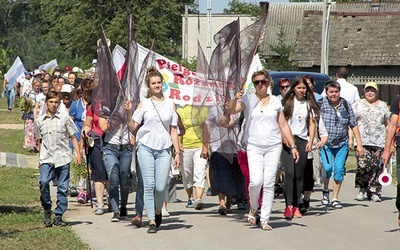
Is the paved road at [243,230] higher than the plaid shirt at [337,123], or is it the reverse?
the plaid shirt at [337,123]

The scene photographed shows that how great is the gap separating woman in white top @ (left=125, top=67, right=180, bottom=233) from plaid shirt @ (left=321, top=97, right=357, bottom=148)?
10.5 feet

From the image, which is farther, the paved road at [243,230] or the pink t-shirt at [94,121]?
the pink t-shirt at [94,121]

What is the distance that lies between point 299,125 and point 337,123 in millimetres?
1325

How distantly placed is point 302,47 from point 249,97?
136ft

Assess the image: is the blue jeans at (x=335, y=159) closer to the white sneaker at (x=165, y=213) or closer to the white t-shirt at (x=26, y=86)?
the white sneaker at (x=165, y=213)

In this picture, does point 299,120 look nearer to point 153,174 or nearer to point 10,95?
point 153,174

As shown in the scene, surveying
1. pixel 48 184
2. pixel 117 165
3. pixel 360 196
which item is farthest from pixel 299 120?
pixel 48 184

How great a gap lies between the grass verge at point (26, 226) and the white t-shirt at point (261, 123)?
7.68 feet

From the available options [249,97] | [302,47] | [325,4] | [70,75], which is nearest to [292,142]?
[249,97]

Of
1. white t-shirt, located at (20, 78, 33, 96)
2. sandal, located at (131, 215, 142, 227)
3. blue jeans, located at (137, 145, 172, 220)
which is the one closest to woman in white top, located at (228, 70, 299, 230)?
blue jeans, located at (137, 145, 172, 220)

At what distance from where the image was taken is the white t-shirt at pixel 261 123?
36.9ft

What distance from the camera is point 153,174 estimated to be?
11016 millimetres

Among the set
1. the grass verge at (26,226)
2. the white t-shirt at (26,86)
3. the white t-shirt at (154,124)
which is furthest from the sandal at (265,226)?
the white t-shirt at (26,86)

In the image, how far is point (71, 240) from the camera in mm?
10281
